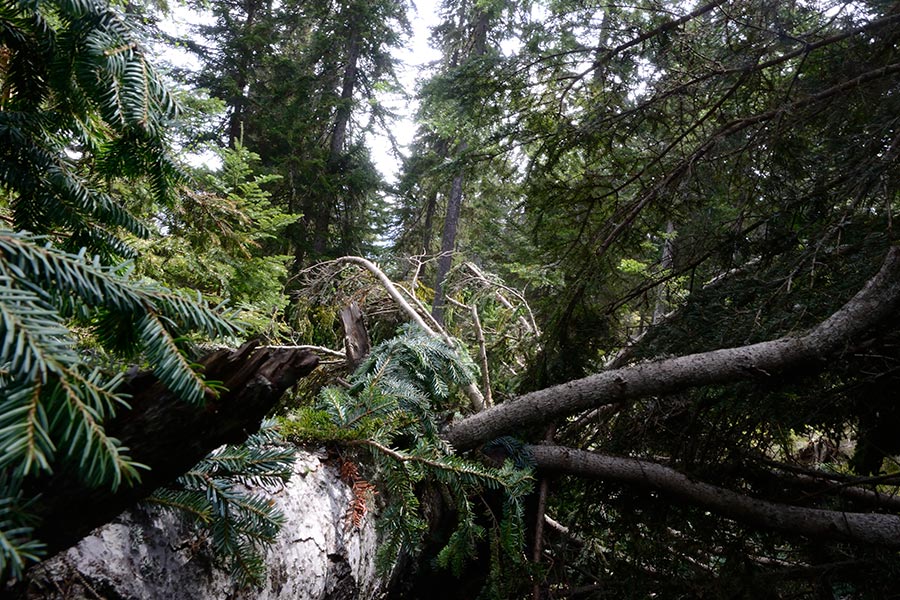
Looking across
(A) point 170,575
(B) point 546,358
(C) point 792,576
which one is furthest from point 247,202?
(C) point 792,576

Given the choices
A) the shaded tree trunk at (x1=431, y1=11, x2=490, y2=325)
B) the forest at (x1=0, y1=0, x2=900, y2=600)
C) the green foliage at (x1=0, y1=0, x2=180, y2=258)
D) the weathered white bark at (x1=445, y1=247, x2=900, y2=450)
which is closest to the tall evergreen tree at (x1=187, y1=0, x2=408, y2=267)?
the shaded tree trunk at (x1=431, y1=11, x2=490, y2=325)

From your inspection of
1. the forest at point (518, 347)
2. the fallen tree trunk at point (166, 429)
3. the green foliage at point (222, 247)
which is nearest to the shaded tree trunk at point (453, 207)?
the forest at point (518, 347)

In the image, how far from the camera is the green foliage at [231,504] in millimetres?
1426

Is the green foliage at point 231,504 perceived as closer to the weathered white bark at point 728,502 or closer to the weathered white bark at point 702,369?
the weathered white bark at point 702,369

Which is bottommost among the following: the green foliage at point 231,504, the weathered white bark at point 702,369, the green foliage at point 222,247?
the green foliage at point 231,504

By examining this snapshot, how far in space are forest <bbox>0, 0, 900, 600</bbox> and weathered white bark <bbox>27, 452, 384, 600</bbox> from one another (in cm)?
9

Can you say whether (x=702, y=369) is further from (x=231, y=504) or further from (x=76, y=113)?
(x=76, y=113)

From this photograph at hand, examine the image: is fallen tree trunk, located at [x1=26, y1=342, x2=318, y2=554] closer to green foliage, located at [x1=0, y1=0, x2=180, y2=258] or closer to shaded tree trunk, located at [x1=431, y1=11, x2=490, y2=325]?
green foliage, located at [x1=0, y1=0, x2=180, y2=258]

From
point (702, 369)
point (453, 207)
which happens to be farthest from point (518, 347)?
point (453, 207)

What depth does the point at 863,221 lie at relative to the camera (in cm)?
337

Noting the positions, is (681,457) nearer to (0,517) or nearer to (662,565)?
(662,565)

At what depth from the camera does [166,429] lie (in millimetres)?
1095

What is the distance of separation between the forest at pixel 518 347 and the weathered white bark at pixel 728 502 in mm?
13

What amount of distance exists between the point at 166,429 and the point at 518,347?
14.4 ft
